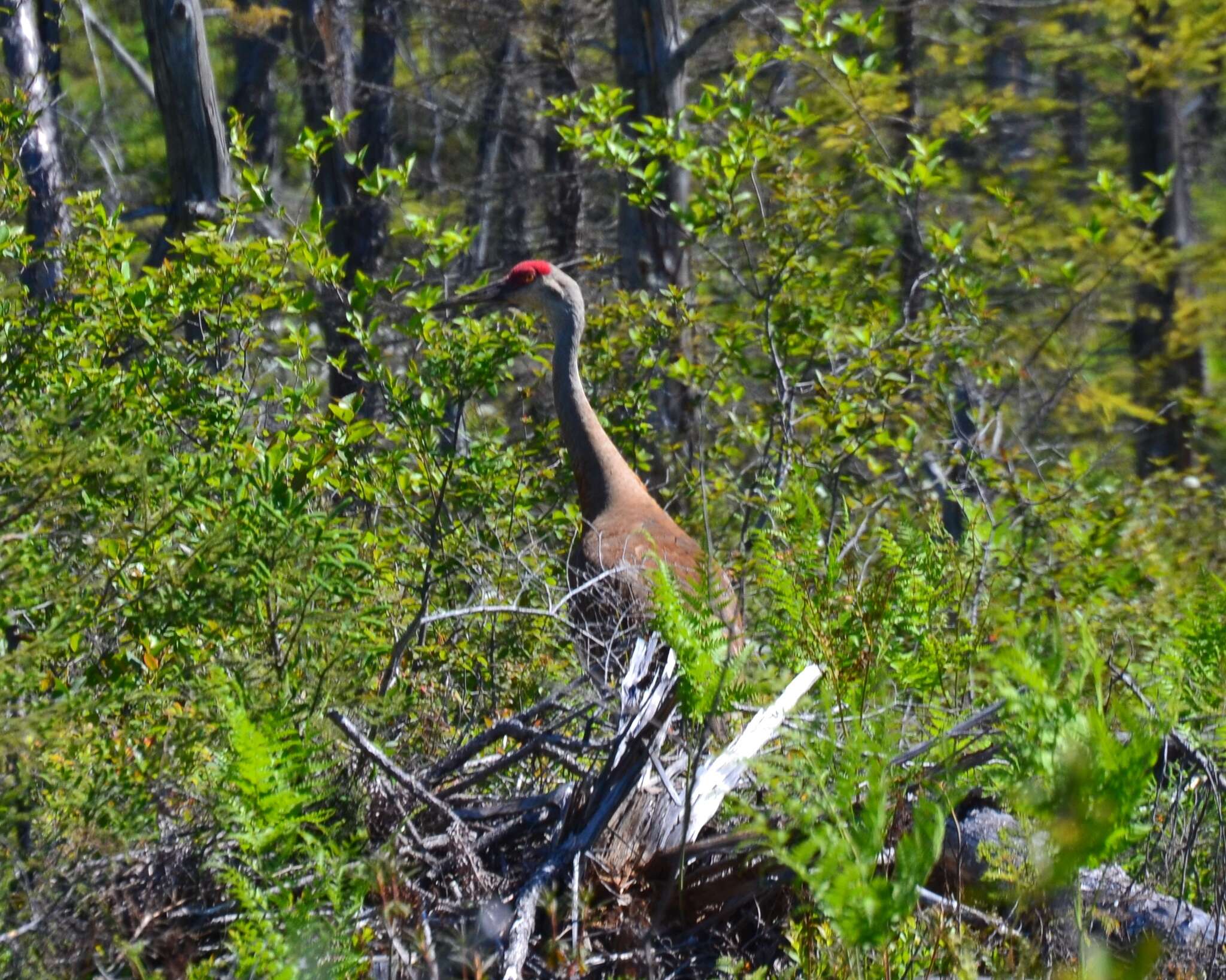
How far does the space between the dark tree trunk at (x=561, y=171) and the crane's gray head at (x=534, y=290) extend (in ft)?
14.5

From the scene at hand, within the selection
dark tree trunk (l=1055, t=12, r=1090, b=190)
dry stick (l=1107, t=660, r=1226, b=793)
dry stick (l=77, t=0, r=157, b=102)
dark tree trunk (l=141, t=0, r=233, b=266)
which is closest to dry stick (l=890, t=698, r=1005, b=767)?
dry stick (l=1107, t=660, r=1226, b=793)

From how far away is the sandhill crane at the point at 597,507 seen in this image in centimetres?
478

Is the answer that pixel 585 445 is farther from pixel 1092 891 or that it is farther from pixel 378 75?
pixel 378 75

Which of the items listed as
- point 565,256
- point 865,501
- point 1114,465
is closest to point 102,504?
point 865,501

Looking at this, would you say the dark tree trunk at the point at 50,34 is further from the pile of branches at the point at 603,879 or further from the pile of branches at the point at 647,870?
the pile of branches at the point at 647,870

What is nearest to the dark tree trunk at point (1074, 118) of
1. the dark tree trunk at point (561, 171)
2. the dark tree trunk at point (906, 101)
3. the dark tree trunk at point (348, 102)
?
the dark tree trunk at point (906, 101)

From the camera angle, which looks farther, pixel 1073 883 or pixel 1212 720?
pixel 1212 720

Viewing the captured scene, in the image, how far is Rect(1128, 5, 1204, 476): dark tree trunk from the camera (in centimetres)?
1261

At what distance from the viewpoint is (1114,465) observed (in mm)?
12734

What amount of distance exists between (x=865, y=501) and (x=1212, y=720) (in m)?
3.35

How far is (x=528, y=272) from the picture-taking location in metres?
7.26

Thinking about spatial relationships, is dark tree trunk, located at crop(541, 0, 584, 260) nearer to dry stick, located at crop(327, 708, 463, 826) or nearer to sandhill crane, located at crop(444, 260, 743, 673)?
sandhill crane, located at crop(444, 260, 743, 673)

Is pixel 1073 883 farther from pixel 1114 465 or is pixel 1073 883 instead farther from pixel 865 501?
pixel 1114 465

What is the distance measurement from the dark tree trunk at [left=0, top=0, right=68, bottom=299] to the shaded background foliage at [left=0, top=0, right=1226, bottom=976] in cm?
7
